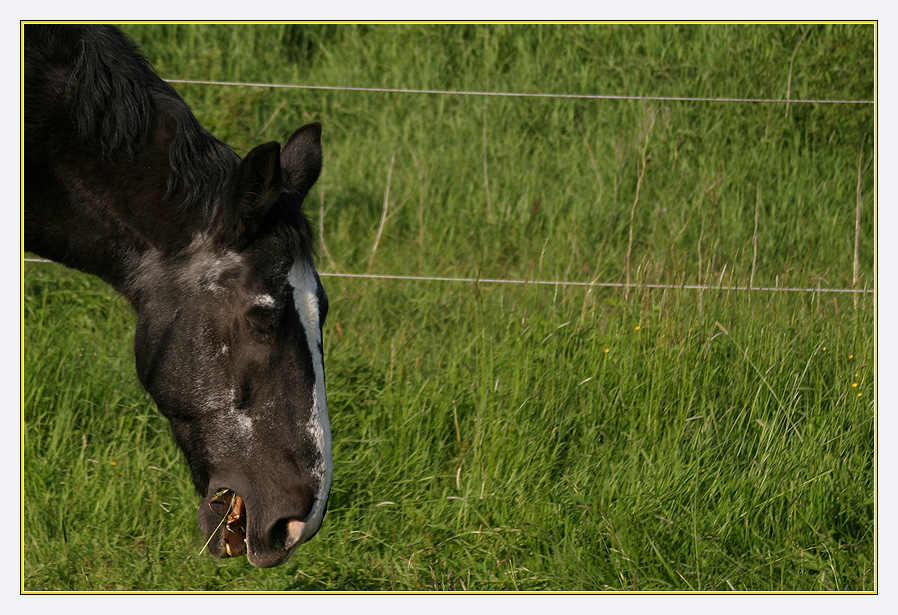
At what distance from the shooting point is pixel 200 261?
3115mm

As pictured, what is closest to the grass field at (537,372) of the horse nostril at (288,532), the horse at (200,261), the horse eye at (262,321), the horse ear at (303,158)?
the horse nostril at (288,532)

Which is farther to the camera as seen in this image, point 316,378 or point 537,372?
point 537,372

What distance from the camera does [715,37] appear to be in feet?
25.1

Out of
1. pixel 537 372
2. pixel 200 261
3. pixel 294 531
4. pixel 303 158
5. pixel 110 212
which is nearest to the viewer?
pixel 294 531

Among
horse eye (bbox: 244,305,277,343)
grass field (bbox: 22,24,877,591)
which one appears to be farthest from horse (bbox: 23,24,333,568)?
grass field (bbox: 22,24,877,591)

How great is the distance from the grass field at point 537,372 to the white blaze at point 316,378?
0.83m

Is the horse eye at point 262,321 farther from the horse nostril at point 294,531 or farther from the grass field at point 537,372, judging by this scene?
the grass field at point 537,372

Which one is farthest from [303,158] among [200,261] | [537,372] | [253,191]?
[537,372]

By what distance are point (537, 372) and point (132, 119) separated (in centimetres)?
231

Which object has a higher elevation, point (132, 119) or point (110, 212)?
point (132, 119)

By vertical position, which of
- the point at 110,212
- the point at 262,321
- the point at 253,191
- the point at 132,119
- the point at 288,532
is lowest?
the point at 288,532

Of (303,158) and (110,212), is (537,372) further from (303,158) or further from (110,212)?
(110,212)

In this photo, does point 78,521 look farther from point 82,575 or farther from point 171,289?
point 171,289

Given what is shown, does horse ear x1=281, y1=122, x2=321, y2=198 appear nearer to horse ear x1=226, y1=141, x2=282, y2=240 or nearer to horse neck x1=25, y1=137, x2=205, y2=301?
horse ear x1=226, y1=141, x2=282, y2=240
